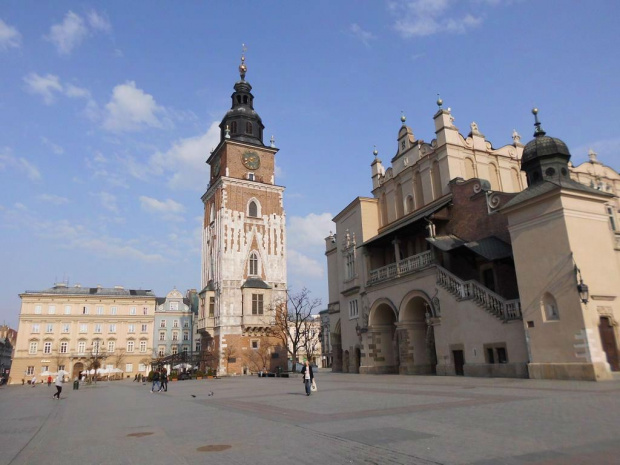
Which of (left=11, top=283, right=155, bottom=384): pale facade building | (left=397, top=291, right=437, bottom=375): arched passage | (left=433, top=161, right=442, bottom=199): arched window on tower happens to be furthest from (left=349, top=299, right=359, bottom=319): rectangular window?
(left=11, top=283, right=155, bottom=384): pale facade building

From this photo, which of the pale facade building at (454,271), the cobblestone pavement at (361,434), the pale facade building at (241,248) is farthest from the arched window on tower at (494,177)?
the pale facade building at (241,248)

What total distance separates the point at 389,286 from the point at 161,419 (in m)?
22.1

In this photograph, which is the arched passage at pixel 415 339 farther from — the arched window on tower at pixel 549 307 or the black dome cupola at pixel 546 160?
the black dome cupola at pixel 546 160

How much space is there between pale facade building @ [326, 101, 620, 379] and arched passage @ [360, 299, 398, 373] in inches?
3.1

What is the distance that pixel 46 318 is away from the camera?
7662cm

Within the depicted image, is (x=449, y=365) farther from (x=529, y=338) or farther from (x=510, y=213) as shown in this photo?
(x=510, y=213)

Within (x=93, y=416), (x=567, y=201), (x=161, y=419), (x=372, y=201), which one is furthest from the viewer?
(x=372, y=201)

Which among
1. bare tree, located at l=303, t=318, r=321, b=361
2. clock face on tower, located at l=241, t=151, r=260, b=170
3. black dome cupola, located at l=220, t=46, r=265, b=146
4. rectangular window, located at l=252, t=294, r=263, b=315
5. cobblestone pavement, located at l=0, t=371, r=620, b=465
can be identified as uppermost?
black dome cupola, located at l=220, t=46, r=265, b=146

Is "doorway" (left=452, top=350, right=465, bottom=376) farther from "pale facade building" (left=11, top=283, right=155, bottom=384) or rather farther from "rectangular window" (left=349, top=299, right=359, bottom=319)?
"pale facade building" (left=11, top=283, right=155, bottom=384)

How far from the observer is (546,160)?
75.3 ft

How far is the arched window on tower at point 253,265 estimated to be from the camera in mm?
63150

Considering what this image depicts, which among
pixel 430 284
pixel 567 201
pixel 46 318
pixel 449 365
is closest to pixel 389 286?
pixel 430 284

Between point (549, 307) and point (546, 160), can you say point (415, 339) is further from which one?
point (546, 160)

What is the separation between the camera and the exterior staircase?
73.2ft
